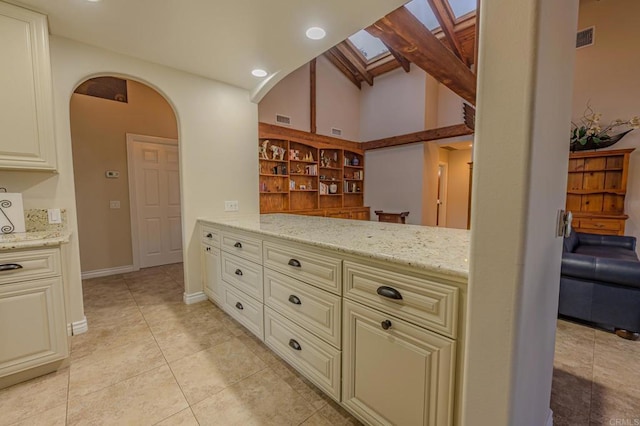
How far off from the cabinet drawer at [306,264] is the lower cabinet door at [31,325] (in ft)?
4.59

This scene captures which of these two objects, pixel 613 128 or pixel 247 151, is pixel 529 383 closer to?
pixel 247 151

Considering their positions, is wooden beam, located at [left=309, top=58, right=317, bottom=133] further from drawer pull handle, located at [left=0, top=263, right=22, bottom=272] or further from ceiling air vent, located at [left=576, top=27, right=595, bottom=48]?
drawer pull handle, located at [left=0, top=263, right=22, bottom=272]

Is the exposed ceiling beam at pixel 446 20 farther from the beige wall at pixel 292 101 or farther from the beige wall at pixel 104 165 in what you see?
the beige wall at pixel 104 165

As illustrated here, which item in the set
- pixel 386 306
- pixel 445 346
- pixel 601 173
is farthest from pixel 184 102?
pixel 601 173

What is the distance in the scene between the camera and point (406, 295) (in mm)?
1143

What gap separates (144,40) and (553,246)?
3.18 metres

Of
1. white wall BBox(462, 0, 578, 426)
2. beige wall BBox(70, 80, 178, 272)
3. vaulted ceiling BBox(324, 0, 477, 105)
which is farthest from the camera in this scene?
beige wall BBox(70, 80, 178, 272)

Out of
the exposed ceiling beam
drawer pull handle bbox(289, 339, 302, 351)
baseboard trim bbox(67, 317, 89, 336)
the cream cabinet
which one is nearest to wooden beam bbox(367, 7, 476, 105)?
the exposed ceiling beam

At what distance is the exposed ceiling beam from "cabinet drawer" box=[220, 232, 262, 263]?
5.22 meters

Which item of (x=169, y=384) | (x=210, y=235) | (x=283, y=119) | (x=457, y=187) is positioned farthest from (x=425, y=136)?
(x=169, y=384)

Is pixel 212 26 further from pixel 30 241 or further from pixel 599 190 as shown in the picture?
pixel 599 190

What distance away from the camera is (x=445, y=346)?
3.42 feet

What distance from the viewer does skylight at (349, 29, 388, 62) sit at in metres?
6.23

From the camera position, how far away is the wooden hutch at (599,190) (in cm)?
434
